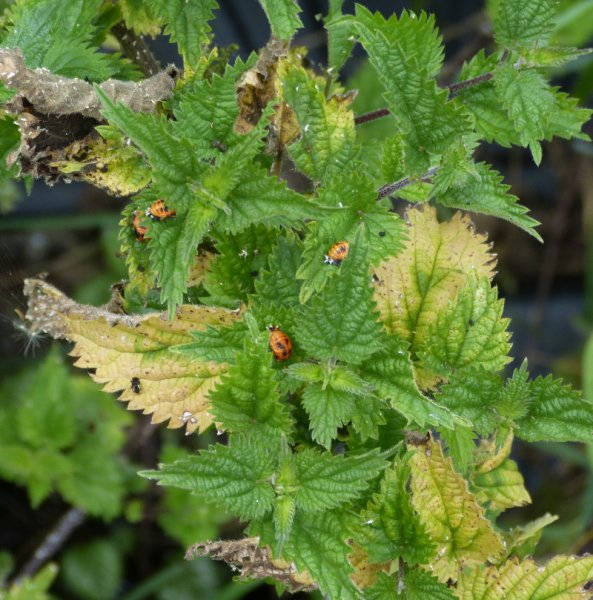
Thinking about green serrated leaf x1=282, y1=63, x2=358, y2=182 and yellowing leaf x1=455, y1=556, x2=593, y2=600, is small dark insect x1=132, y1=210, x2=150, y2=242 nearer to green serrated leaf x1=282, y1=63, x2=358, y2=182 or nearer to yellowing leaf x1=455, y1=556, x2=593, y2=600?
green serrated leaf x1=282, y1=63, x2=358, y2=182

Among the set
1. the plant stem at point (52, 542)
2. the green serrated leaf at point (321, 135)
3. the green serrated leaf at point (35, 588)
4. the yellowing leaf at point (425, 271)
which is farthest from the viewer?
the plant stem at point (52, 542)

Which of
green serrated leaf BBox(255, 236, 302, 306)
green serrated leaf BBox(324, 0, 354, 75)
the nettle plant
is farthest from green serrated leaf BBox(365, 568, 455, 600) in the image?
green serrated leaf BBox(324, 0, 354, 75)

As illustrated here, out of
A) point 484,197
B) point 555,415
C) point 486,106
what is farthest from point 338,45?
point 555,415

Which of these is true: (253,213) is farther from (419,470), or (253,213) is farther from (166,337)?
(419,470)

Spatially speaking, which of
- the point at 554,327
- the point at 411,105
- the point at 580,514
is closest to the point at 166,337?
the point at 411,105

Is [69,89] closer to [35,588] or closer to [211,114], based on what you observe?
[211,114]

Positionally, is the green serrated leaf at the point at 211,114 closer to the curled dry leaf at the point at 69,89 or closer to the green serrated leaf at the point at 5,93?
the curled dry leaf at the point at 69,89

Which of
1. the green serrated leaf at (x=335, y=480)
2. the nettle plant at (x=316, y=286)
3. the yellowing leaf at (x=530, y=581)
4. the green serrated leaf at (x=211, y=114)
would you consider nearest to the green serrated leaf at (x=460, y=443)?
the nettle plant at (x=316, y=286)
